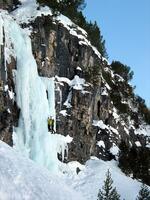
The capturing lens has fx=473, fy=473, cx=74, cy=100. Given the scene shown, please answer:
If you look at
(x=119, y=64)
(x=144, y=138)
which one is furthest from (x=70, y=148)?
(x=119, y=64)

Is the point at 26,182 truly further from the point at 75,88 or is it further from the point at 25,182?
the point at 75,88

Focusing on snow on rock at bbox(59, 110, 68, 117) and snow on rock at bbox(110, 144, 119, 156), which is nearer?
snow on rock at bbox(59, 110, 68, 117)

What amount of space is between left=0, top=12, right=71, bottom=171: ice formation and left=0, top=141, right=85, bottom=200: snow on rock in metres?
25.6

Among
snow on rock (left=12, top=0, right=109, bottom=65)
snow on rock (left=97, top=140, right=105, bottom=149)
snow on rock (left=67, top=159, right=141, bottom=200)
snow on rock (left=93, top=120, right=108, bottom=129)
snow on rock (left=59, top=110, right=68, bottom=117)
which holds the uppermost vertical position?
snow on rock (left=12, top=0, right=109, bottom=65)

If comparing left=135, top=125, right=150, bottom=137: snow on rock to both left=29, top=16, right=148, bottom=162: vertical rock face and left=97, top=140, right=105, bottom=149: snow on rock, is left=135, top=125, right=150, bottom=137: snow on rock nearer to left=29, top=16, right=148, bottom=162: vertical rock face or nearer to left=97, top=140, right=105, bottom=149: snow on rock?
left=29, top=16, right=148, bottom=162: vertical rock face

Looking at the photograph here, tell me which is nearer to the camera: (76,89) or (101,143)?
(76,89)

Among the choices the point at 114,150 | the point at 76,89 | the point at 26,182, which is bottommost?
the point at 26,182

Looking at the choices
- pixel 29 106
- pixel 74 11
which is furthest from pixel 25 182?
pixel 74 11

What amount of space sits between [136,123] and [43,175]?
54118mm

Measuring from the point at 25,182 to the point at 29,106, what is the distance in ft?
95.4

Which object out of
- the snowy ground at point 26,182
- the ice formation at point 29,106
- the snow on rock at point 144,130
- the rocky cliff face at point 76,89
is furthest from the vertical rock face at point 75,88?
the snowy ground at point 26,182

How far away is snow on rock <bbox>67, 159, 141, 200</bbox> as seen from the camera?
1570 inches

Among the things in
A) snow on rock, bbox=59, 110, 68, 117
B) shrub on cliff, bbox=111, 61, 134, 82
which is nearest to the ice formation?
snow on rock, bbox=59, 110, 68, 117

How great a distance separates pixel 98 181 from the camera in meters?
41.8
